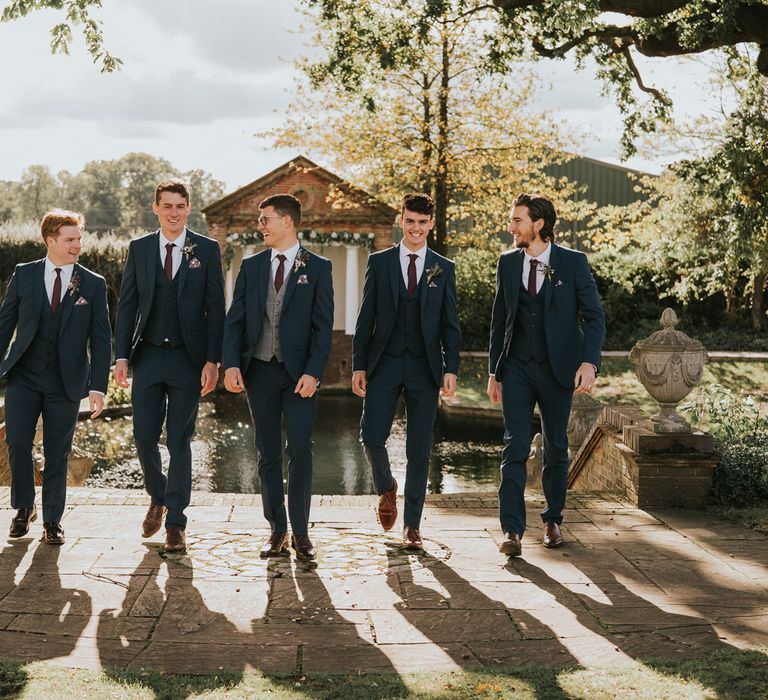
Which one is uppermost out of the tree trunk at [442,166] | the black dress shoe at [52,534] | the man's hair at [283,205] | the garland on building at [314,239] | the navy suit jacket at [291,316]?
the tree trunk at [442,166]

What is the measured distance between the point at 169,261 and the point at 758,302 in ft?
72.8

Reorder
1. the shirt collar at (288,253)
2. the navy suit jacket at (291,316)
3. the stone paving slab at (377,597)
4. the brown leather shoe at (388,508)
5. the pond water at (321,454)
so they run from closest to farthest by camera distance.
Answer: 1. the stone paving slab at (377,597)
2. the navy suit jacket at (291,316)
3. the shirt collar at (288,253)
4. the brown leather shoe at (388,508)
5. the pond water at (321,454)

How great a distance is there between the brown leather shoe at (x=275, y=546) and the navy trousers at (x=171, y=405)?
0.47 metres

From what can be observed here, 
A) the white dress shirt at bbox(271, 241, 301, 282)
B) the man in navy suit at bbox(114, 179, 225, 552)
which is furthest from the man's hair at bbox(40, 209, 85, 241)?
the white dress shirt at bbox(271, 241, 301, 282)

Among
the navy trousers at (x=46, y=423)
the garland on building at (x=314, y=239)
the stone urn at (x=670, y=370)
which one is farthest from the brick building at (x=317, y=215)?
the navy trousers at (x=46, y=423)

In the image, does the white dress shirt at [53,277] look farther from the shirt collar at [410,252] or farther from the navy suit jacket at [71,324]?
the shirt collar at [410,252]

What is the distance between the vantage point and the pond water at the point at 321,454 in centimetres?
1114

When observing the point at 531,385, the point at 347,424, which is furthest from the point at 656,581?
the point at 347,424

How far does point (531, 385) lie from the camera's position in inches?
209

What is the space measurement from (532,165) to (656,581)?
19167mm

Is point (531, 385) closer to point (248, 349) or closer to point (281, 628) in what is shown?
point (248, 349)

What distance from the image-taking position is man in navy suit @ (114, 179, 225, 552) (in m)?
5.13

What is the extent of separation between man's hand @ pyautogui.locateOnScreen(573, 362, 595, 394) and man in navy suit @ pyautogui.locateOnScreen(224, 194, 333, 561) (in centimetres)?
136

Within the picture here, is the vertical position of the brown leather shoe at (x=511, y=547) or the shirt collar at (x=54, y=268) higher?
the shirt collar at (x=54, y=268)
